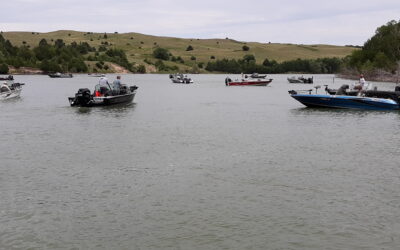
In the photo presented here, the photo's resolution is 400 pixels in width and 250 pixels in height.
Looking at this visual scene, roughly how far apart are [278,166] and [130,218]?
9496mm

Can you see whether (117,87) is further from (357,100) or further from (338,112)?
(357,100)

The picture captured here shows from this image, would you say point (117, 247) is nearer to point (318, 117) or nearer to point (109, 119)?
point (109, 119)

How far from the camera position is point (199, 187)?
1930cm

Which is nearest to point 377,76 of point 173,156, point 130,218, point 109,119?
point 109,119

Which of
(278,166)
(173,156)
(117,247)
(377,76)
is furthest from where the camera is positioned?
A: (377,76)

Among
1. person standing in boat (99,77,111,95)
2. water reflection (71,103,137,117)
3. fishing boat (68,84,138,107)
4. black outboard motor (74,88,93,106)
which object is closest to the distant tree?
water reflection (71,103,137,117)

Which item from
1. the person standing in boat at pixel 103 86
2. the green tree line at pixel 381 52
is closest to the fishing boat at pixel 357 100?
the person standing in boat at pixel 103 86

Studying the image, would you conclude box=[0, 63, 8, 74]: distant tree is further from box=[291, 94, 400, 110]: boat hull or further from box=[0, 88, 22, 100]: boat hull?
box=[291, 94, 400, 110]: boat hull

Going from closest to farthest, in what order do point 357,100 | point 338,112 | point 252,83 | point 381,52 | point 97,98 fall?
1. point 338,112
2. point 357,100
3. point 97,98
4. point 252,83
5. point 381,52

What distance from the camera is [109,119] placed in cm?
4244


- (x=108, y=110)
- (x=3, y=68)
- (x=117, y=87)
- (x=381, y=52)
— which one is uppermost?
(x=381, y=52)

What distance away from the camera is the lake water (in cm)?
1409

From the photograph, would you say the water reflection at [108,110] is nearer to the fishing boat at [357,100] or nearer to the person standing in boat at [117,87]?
the person standing in boat at [117,87]

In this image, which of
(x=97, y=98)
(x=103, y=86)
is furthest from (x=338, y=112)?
(x=97, y=98)
